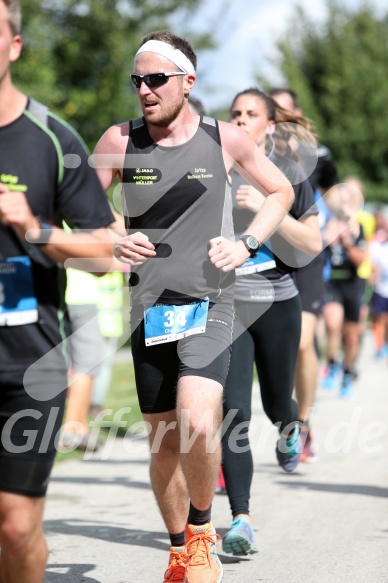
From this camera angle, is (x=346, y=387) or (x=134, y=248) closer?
(x=134, y=248)

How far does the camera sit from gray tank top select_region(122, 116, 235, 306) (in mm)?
4578

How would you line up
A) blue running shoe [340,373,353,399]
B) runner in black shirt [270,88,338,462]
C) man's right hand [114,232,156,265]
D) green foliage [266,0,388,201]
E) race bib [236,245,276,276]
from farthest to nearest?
green foliage [266,0,388,201] < blue running shoe [340,373,353,399] < runner in black shirt [270,88,338,462] < race bib [236,245,276,276] < man's right hand [114,232,156,265]

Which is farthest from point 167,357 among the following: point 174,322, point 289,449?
point 289,449

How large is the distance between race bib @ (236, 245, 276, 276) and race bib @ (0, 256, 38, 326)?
254 centimetres

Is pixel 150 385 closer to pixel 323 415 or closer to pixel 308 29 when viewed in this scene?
pixel 323 415

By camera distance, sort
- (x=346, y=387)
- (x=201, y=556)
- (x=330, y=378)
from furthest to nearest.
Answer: (x=330, y=378) < (x=346, y=387) < (x=201, y=556)

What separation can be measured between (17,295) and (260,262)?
8.68 ft

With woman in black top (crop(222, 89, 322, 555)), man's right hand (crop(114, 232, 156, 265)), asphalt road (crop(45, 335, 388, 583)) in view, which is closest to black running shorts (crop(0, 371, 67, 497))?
man's right hand (crop(114, 232, 156, 265))

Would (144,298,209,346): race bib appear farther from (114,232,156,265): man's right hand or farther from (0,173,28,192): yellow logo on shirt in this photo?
(0,173,28,192): yellow logo on shirt

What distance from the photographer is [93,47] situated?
2225 centimetres

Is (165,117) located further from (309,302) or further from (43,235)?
(309,302)

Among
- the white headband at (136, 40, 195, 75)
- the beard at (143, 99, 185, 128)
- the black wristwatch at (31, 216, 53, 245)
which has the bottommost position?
the black wristwatch at (31, 216, 53, 245)

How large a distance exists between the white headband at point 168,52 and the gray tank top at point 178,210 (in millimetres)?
300

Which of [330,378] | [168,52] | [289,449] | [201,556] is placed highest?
[168,52]
